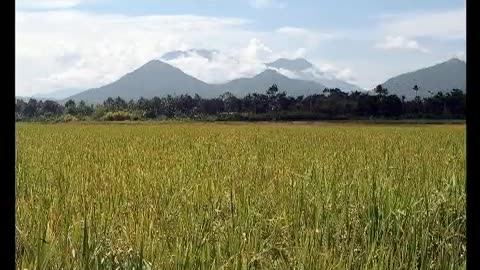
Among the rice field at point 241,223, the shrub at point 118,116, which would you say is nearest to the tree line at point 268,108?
the shrub at point 118,116

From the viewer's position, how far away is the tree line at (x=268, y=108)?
63.2 meters

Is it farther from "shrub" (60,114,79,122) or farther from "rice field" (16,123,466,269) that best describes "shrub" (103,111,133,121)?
"rice field" (16,123,466,269)

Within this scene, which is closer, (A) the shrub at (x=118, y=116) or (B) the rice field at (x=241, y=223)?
(B) the rice field at (x=241, y=223)

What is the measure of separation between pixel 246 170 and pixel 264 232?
213 cm

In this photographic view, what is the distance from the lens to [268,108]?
7669cm

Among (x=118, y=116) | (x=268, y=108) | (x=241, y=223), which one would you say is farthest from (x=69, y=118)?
(x=241, y=223)

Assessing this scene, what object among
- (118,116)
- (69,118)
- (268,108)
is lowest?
(69,118)

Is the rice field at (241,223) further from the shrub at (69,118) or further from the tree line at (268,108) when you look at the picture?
the shrub at (69,118)

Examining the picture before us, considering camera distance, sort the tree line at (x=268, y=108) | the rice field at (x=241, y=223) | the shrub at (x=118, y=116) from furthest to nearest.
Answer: the shrub at (x=118, y=116)
the tree line at (x=268, y=108)
the rice field at (x=241, y=223)

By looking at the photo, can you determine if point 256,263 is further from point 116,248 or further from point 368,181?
point 368,181

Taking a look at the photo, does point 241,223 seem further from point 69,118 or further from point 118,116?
point 69,118

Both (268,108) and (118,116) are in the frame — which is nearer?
(118,116)

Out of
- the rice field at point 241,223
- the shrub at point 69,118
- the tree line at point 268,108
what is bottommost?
the rice field at point 241,223

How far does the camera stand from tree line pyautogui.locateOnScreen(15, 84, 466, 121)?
63156 millimetres
